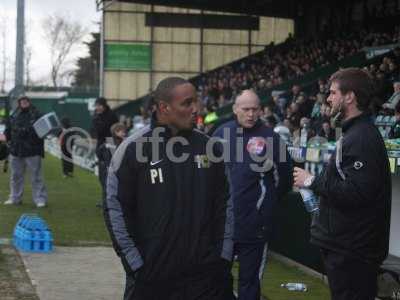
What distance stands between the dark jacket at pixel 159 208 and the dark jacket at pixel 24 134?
426 inches

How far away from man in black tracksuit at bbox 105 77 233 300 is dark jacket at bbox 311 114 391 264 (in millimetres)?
698

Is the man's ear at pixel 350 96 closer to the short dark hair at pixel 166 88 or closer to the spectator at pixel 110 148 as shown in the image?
the short dark hair at pixel 166 88

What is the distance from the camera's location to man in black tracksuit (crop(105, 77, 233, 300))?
4.83 meters

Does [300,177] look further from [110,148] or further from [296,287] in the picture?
[110,148]

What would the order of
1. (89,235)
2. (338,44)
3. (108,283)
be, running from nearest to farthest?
(108,283)
(89,235)
(338,44)

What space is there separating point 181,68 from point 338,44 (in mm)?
14934

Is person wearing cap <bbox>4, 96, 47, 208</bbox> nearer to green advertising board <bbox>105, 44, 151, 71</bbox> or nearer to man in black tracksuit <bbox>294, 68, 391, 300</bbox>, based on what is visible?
man in black tracksuit <bbox>294, 68, 391, 300</bbox>

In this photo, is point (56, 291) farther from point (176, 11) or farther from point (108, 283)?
point (176, 11)

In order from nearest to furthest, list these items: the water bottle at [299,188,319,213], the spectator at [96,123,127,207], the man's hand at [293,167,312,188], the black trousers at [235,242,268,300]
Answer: the man's hand at [293,167,312,188] → the water bottle at [299,188,319,213] → the black trousers at [235,242,268,300] → the spectator at [96,123,127,207]

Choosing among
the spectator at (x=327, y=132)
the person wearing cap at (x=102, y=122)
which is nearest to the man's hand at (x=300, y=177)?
the spectator at (x=327, y=132)

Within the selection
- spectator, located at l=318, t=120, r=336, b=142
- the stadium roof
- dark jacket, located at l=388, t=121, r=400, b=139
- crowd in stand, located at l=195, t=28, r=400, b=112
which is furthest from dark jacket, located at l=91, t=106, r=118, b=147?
the stadium roof

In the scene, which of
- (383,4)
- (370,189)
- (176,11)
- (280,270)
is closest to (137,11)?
(176,11)

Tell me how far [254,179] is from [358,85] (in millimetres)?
2168

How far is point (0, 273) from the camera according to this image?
949 centimetres
